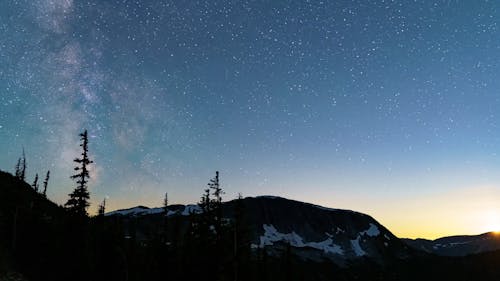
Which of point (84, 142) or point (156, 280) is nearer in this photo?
point (84, 142)

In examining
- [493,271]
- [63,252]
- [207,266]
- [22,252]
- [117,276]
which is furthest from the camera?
[493,271]

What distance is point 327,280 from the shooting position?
154250 mm

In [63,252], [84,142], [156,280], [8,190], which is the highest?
[8,190]

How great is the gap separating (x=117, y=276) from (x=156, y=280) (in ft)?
20.6

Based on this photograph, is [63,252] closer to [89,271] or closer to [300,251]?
[89,271]

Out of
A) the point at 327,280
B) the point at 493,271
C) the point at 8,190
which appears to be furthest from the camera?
the point at 493,271

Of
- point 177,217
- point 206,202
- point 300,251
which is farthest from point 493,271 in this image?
point 206,202

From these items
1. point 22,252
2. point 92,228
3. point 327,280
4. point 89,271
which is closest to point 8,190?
point 22,252

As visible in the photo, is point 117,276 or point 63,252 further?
point 117,276

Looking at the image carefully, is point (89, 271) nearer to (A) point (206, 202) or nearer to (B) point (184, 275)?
(B) point (184, 275)

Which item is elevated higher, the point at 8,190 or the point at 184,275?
the point at 8,190

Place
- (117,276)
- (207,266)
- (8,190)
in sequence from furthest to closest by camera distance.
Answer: (8,190), (117,276), (207,266)

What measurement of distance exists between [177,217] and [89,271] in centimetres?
1832

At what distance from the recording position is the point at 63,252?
156 feet
